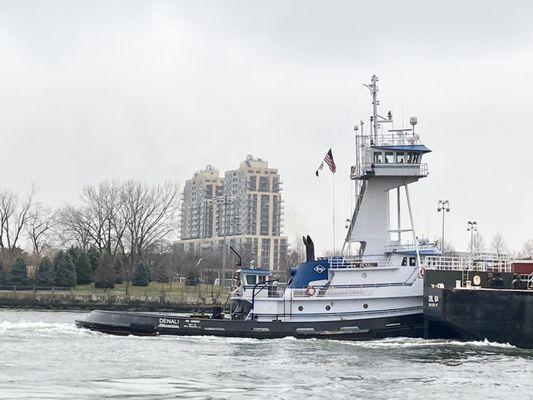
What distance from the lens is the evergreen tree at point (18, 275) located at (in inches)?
3780

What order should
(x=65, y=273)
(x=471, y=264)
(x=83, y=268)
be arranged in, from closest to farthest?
1. (x=471, y=264)
2. (x=65, y=273)
3. (x=83, y=268)

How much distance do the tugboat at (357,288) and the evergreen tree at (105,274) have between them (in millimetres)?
48803

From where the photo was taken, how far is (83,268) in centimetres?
10056

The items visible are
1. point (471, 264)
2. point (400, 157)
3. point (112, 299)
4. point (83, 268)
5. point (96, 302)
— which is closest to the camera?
point (471, 264)

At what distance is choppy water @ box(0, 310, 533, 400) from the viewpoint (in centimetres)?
2916

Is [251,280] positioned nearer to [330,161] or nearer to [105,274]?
[330,161]

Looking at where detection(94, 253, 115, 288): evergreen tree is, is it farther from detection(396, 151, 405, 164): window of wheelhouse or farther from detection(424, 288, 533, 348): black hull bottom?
detection(424, 288, 533, 348): black hull bottom

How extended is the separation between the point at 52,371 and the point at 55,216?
8832 centimetres

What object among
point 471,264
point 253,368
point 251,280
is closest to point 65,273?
point 251,280

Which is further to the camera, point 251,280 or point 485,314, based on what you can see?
point 251,280

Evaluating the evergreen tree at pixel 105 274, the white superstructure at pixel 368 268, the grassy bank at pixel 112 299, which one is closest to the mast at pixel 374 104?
the white superstructure at pixel 368 268

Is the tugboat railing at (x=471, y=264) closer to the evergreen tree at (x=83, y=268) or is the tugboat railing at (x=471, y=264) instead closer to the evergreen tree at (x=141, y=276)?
the evergreen tree at (x=141, y=276)

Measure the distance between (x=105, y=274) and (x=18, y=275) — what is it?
8.78 m

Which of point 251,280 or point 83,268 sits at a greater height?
point 83,268
